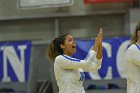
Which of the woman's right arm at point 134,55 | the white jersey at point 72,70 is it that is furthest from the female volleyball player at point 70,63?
the woman's right arm at point 134,55

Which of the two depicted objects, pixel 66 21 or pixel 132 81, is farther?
pixel 66 21

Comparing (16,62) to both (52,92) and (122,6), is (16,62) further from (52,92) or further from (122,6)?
(122,6)

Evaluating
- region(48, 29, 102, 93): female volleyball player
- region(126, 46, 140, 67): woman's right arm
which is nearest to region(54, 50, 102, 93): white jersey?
region(48, 29, 102, 93): female volleyball player

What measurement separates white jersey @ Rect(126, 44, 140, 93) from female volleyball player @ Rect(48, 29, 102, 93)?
0.92ft

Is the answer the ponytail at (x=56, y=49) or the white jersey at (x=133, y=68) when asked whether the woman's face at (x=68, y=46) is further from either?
the white jersey at (x=133, y=68)

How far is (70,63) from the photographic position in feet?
9.95

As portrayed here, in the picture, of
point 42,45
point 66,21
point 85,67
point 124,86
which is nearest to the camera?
point 85,67

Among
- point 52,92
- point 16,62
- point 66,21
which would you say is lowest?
point 52,92

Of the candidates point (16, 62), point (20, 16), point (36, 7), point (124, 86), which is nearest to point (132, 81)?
point (124, 86)

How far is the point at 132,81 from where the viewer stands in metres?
3.15

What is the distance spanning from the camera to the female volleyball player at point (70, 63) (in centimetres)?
301

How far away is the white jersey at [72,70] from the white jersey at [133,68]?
0.97 feet

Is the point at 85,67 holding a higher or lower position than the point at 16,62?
higher

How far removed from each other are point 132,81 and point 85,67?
17.3 inches
